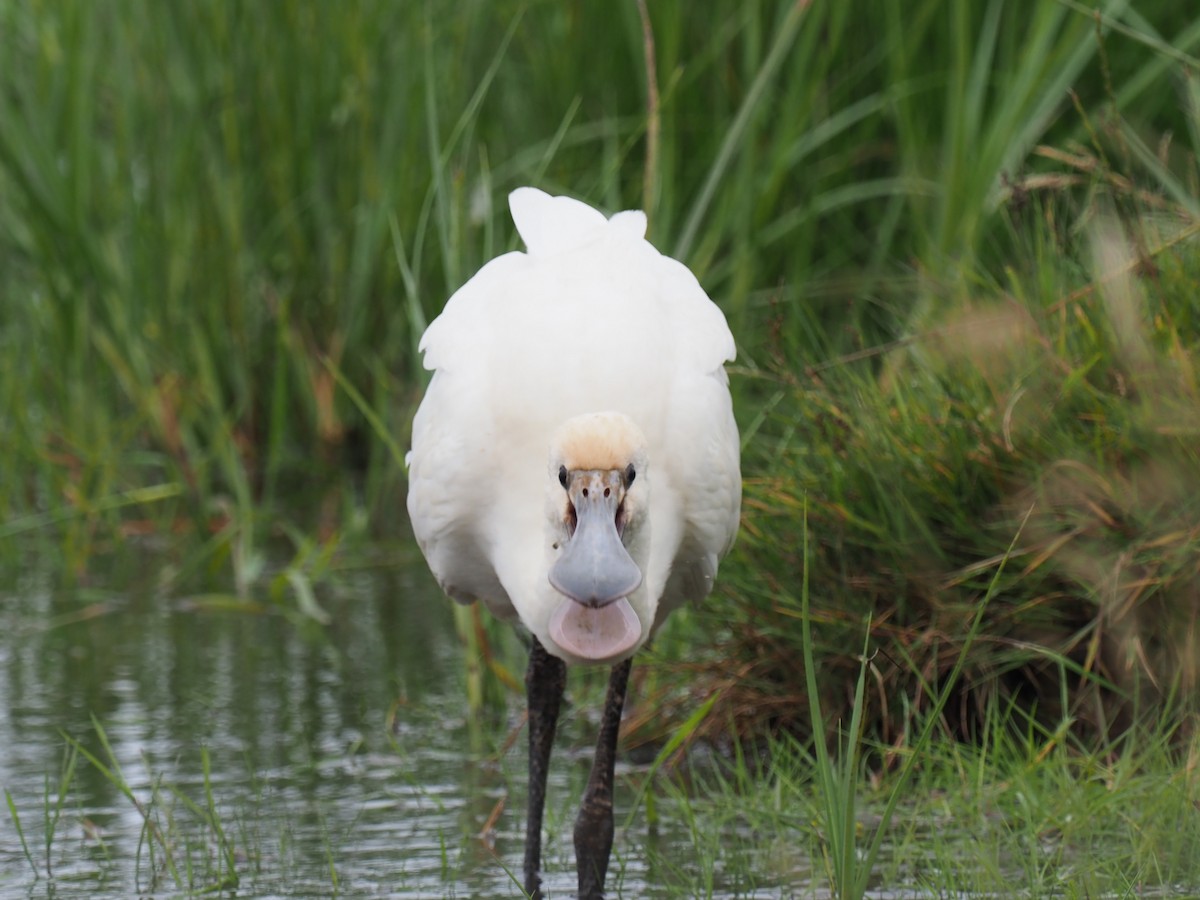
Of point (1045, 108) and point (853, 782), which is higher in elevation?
point (1045, 108)

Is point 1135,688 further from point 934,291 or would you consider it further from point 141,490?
point 141,490

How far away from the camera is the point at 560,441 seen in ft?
11.0

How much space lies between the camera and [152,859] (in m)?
3.75

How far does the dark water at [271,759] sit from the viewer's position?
3812mm

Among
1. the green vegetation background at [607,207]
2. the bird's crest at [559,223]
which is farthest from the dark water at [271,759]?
the bird's crest at [559,223]

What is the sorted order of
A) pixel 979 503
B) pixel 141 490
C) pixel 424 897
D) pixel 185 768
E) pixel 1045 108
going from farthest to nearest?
pixel 141 490
pixel 1045 108
pixel 185 768
pixel 979 503
pixel 424 897

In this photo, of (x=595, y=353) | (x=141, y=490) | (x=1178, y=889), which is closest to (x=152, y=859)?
(x=595, y=353)

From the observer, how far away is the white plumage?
3789 mm

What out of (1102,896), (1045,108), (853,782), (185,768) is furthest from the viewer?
(1045,108)

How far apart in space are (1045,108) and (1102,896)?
9.87ft

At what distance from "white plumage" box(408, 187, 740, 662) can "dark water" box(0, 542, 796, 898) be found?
55cm

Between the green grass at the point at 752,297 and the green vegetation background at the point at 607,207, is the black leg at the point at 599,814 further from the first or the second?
the green vegetation background at the point at 607,207

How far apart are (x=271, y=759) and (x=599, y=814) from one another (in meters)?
1.10

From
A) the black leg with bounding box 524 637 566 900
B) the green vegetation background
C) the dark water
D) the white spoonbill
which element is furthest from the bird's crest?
the dark water
